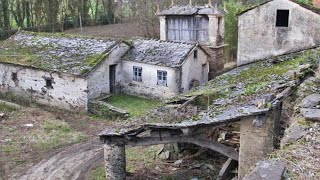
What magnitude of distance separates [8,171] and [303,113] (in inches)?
424

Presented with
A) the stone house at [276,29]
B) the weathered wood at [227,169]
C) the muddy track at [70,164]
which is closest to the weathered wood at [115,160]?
the muddy track at [70,164]

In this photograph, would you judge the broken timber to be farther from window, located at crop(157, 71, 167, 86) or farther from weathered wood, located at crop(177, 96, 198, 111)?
window, located at crop(157, 71, 167, 86)

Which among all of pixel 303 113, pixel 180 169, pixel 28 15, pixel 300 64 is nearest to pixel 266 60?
pixel 300 64

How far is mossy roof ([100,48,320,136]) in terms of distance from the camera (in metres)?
10.0

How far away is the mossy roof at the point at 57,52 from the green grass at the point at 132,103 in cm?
233

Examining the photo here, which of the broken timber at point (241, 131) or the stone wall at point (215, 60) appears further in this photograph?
the stone wall at point (215, 60)

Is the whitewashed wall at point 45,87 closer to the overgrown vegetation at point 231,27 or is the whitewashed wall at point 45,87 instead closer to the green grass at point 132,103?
the green grass at point 132,103

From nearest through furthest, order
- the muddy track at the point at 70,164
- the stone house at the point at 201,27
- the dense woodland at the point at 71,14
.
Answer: the muddy track at the point at 70,164 < the stone house at the point at 201,27 < the dense woodland at the point at 71,14

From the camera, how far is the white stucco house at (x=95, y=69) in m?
21.4

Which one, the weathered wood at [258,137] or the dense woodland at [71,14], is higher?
the dense woodland at [71,14]

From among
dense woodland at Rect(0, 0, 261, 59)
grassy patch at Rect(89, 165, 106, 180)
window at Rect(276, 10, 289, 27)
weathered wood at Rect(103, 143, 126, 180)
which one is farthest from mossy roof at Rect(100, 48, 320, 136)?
dense woodland at Rect(0, 0, 261, 59)

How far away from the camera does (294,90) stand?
35.7 feet

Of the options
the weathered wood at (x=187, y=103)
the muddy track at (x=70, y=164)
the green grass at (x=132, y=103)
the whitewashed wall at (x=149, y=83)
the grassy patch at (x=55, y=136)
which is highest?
the weathered wood at (x=187, y=103)

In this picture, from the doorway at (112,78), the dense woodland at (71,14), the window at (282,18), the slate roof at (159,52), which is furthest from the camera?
the dense woodland at (71,14)
